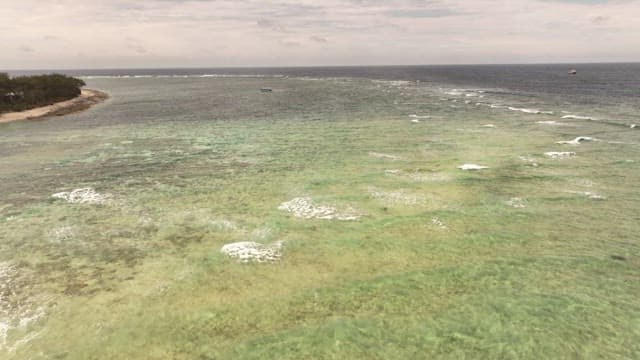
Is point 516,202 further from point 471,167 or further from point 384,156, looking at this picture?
point 384,156

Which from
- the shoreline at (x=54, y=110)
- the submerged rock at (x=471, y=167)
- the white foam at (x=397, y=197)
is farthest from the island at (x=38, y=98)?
the submerged rock at (x=471, y=167)

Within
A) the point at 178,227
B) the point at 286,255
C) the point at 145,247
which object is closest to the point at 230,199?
the point at 178,227

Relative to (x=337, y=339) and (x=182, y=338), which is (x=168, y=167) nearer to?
(x=182, y=338)

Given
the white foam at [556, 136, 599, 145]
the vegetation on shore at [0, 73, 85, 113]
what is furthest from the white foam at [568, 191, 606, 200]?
the vegetation on shore at [0, 73, 85, 113]

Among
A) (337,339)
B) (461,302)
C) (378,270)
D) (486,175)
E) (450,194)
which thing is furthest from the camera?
(486,175)

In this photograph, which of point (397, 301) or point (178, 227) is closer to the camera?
point (397, 301)

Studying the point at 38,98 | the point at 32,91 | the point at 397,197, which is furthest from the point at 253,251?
the point at 32,91
